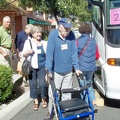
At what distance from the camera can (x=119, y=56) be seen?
561 cm

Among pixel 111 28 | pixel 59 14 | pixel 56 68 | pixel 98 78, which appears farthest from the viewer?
pixel 59 14

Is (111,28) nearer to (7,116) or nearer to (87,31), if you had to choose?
(87,31)

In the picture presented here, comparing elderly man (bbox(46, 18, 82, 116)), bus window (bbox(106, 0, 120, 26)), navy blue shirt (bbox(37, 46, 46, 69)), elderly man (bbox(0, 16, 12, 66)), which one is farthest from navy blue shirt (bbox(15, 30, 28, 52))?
elderly man (bbox(46, 18, 82, 116))

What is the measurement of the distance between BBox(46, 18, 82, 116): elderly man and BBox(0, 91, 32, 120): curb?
3.94ft

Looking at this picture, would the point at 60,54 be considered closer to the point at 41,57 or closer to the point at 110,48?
the point at 41,57

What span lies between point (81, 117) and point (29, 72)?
2.19 metres

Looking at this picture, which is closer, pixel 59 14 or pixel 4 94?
pixel 4 94

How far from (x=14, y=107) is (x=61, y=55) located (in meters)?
1.74

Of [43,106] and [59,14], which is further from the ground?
[59,14]

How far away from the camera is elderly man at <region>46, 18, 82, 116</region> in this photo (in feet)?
15.8

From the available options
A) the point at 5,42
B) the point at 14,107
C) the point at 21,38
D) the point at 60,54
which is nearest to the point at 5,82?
the point at 14,107

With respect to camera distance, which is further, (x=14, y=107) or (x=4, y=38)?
(x=4, y=38)

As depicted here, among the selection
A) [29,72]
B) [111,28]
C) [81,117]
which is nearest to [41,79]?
[29,72]

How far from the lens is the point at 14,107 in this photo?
5914 mm
